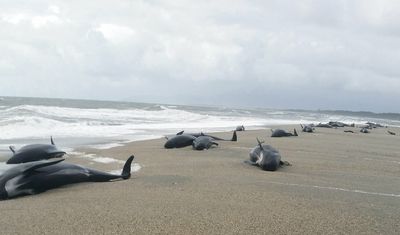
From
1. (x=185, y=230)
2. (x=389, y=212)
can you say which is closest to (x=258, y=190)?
(x=389, y=212)

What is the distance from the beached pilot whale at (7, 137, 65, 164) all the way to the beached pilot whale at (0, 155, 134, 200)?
2.94m

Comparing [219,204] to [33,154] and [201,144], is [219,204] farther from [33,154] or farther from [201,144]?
[201,144]

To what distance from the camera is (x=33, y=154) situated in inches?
369

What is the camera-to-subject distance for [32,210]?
469 centimetres

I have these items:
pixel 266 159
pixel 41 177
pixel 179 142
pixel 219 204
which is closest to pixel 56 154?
pixel 179 142

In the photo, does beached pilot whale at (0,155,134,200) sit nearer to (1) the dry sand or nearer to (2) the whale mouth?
(1) the dry sand

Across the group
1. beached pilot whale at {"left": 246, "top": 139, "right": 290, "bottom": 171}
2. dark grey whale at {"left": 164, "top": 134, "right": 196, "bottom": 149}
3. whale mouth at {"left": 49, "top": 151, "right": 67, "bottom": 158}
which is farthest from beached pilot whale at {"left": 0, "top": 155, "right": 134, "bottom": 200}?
dark grey whale at {"left": 164, "top": 134, "right": 196, "bottom": 149}

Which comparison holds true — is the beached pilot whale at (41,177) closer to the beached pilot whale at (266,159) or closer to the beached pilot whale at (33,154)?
the beached pilot whale at (266,159)

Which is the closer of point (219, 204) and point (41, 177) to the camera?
point (219, 204)

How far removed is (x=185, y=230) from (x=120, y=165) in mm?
5081

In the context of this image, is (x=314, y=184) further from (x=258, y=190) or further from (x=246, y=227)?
(x=246, y=227)

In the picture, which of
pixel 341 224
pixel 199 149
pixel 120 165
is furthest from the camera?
pixel 199 149

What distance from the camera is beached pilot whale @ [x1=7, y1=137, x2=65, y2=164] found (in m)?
9.02

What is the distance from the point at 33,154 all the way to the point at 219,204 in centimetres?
597
